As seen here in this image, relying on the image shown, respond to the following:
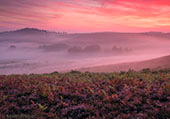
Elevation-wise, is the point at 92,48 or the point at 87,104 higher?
the point at 87,104

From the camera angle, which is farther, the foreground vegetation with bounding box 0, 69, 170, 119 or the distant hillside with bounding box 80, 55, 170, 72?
the distant hillside with bounding box 80, 55, 170, 72

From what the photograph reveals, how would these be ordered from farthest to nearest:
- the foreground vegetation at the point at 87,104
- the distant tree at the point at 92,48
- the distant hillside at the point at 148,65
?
the distant tree at the point at 92,48
the distant hillside at the point at 148,65
the foreground vegetation at the point at 87,104

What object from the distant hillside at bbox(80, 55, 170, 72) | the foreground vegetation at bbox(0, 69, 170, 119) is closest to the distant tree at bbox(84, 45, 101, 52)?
the distant hillside at bbox(80, 55, 170, 72)

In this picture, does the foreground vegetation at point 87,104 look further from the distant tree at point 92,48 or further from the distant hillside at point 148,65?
the distant tree at point 92,48

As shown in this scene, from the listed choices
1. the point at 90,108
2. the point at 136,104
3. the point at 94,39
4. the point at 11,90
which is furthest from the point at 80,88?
the point at 94,39

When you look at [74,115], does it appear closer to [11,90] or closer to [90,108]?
[90,108]

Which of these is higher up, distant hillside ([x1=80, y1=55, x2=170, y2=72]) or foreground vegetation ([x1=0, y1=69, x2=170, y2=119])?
foreground vegetation ([x1=0, y1=69, x2=170, y2=119])

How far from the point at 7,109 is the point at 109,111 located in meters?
4.21

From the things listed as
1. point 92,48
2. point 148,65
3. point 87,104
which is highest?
point 87,104

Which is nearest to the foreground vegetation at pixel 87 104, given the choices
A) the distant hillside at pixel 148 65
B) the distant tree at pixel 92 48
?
the distant hillside at pixel 148 65

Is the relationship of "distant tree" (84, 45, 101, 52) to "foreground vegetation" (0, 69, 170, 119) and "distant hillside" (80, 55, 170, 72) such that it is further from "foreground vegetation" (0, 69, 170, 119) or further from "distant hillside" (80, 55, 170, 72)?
"foreground vegetation" (0, 69, 170, 119)

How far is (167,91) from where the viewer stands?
7887 mm

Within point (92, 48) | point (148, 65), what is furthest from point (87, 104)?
point (92, 48)

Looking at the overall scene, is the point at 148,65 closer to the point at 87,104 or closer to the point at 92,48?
the point at 87,104
